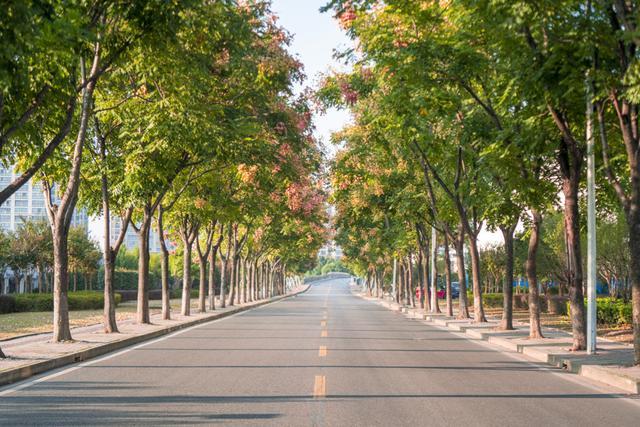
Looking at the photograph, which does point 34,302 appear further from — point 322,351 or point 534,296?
point 534,296

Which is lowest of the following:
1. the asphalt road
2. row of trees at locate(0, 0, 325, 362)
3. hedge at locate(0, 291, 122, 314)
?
hedge at locate(0, 291, 122, 314)

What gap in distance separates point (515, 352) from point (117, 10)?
1143 centimetres

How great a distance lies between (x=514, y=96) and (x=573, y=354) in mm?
5412

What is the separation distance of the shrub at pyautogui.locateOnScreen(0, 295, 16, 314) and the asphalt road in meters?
21.9

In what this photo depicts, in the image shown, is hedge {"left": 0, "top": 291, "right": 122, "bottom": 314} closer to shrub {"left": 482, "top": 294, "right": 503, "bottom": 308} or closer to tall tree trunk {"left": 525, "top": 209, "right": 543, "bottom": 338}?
shrub {"left": 482, "top": 294, "right": 503, "bottom": 308}

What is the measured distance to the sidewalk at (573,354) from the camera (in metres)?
11.7

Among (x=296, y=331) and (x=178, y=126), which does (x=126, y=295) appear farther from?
(x=178, y=126)

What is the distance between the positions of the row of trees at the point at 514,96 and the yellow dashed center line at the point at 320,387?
562 cm

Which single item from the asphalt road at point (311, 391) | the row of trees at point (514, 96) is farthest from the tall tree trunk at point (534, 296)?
the asphalt road at point (311, 391)

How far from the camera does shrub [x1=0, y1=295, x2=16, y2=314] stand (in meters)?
35.4

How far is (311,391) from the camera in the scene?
1007cm

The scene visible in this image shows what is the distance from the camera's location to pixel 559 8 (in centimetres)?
1224

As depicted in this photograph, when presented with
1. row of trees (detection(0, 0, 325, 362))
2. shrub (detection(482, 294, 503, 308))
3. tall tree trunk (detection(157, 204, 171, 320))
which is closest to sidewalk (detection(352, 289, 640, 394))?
row of trees (detection(0, 0, 325, 362))

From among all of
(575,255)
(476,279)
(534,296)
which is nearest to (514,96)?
(575,255)
